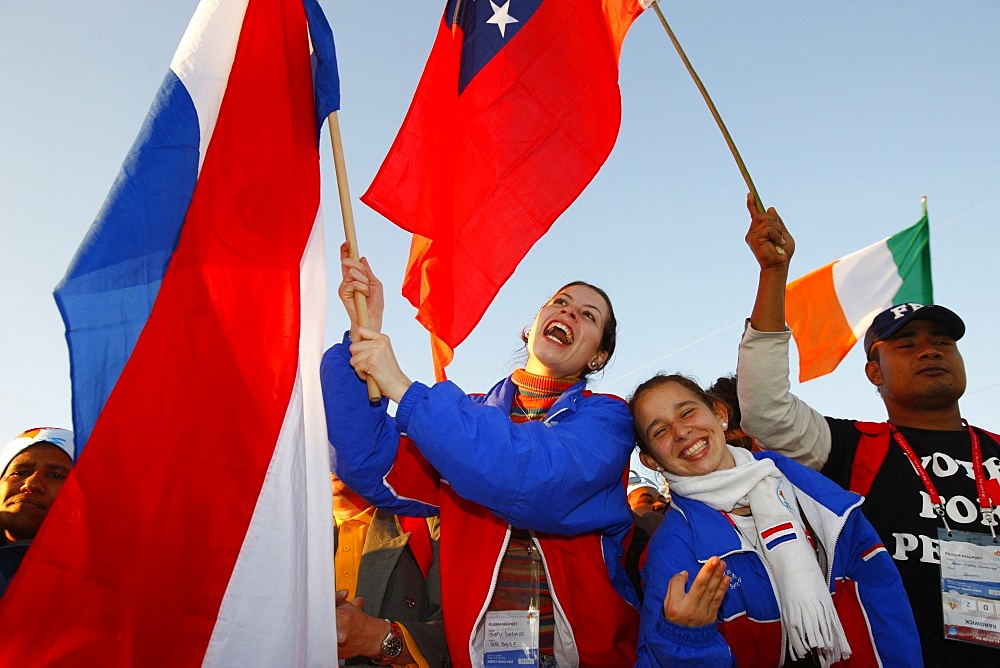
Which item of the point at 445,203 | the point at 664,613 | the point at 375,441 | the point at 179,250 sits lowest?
the point at 664,613

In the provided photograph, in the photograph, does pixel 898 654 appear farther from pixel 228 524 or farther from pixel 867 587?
pixel 228 524

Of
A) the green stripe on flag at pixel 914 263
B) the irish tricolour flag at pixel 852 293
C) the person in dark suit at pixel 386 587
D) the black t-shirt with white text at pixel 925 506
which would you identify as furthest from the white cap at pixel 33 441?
the green stripe on flag at pixel 914 263

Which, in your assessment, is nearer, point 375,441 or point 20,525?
point 375,441

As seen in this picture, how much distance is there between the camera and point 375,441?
136 inches

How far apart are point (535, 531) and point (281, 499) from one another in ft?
3.13

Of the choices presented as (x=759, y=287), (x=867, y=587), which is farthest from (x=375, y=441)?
(x=867, y=587)

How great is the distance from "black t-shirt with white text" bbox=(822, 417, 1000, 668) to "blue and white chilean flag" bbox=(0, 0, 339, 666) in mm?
2175

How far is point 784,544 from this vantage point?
3.01 metres

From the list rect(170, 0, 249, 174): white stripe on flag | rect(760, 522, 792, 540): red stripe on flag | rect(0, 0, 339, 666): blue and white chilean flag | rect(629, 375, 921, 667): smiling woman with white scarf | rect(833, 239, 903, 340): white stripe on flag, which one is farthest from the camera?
rect(833, 239, 903, 340): white stripe on flag

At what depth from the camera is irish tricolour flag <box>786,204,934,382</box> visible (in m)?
7.28

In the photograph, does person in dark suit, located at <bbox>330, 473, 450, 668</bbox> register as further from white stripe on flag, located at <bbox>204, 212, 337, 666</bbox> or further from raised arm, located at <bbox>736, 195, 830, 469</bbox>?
raised arm, located at <bbox>736, 195, 830, 469</bbox>

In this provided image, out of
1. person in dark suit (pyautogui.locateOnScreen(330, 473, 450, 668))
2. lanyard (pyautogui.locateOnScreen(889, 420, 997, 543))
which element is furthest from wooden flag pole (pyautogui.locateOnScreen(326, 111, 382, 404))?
lanyard (pyautogui.locateOnScreen(889, 420, 997, 543))

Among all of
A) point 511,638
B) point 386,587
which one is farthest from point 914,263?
point 511,638

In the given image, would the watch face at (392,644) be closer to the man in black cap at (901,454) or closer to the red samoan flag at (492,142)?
the red samoan flag at (492,142)
